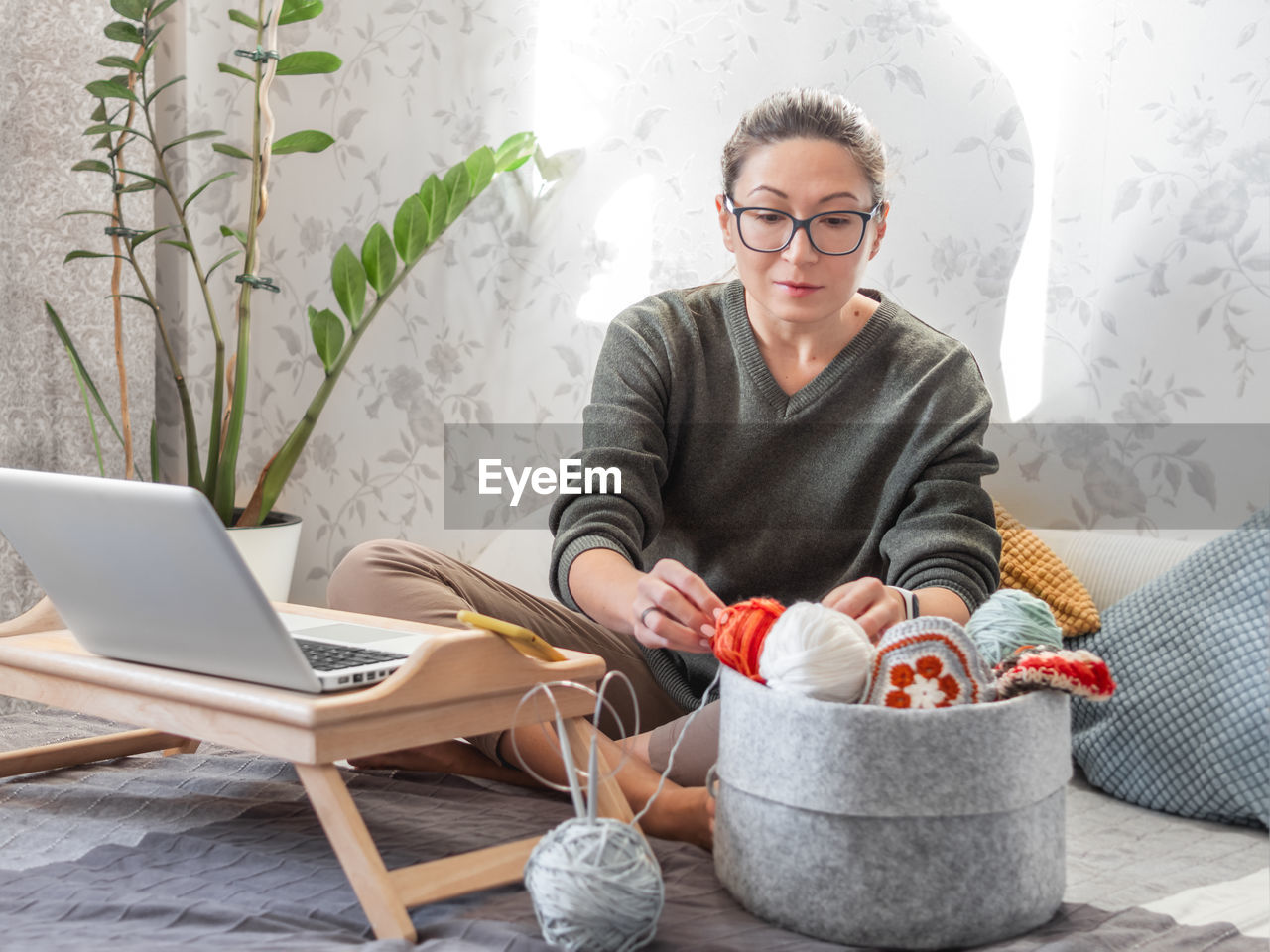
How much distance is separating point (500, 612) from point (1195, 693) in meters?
0.76

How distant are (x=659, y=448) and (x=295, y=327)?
1.16 m

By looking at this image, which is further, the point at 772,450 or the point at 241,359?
the point at 241,359

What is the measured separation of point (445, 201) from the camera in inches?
81.4

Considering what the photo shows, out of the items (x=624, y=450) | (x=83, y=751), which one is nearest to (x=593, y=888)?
(x=624, y=450)

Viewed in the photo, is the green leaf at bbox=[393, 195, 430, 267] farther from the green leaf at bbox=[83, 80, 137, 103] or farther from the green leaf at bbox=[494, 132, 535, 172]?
the green leaf at bbox=[83, 80, 137, 103]

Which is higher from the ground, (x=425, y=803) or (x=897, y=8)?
(x=897, y=8)

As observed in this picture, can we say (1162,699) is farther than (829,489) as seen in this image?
No

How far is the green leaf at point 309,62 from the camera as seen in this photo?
2029mm

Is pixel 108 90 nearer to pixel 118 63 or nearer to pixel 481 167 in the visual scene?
pixel 118 63

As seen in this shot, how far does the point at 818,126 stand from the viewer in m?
1.41

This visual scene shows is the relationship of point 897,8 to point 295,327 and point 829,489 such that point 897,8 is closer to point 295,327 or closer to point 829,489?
point 829,489

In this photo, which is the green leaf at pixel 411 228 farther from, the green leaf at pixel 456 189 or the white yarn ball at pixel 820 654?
the white yarn ball at pixel 820 654

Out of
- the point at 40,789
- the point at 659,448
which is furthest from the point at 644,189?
the point at 40,789

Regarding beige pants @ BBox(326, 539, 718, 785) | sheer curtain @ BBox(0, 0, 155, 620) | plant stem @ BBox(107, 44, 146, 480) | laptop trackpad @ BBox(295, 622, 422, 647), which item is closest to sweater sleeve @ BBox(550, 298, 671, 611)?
beige pants @ BBox(326, 539, 718, 785)
